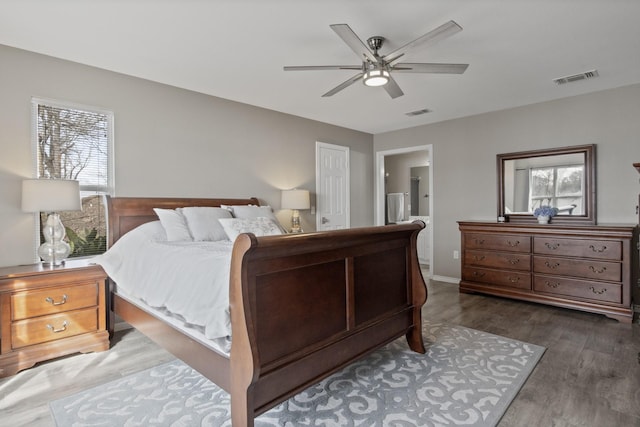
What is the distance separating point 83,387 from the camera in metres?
2.28

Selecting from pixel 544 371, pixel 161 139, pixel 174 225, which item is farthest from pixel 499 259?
pixel 161 139

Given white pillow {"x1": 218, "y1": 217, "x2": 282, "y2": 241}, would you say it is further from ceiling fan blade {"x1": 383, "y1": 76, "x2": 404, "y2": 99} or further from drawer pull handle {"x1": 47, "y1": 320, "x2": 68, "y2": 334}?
ceiling fan blade {"x1": 383, "y1": 76, "x2": 404, "y2": 99}

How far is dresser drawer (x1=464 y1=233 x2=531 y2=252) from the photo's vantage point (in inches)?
163

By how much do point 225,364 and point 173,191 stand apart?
99.6 inches

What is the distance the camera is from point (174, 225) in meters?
3.21

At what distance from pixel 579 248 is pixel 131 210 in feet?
15.5

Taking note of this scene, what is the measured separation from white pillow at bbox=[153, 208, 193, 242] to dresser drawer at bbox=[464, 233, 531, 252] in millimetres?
3553

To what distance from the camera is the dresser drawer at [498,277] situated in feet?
13.5

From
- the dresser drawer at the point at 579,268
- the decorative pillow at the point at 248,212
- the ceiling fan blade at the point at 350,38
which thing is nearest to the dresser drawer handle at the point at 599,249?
the dresser drawer at the point at 579,268

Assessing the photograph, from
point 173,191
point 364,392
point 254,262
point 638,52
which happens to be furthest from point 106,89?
point 638,52

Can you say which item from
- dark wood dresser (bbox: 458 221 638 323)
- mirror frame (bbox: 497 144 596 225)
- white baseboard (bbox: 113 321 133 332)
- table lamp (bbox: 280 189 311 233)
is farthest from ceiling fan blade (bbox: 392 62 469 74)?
white baseboard (bbox: 113 321 133 332)

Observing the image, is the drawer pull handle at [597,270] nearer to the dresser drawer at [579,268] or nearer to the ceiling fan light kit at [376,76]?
the dresser drawer at [579,268]

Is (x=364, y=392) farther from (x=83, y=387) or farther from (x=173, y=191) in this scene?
(x=173, y=191)

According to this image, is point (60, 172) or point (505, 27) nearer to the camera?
point (505, 27)
